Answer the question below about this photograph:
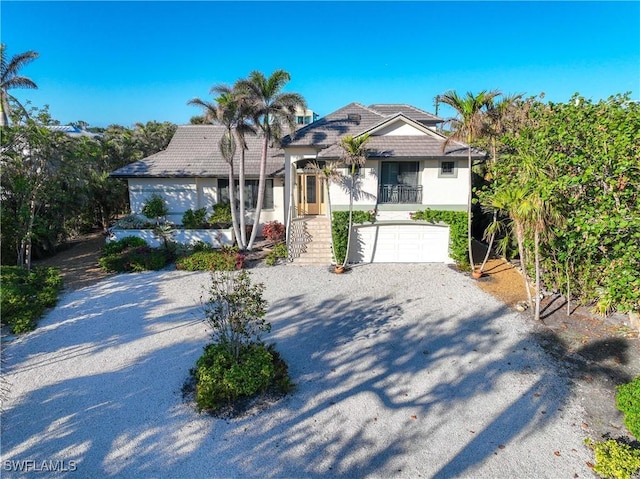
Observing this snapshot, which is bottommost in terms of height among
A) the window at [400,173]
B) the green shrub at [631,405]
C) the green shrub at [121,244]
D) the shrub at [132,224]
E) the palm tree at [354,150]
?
the green shrub at [631,405]

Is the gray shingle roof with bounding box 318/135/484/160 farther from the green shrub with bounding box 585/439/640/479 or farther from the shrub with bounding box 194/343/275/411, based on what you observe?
the green shrub with bounding box 585/439/640/479

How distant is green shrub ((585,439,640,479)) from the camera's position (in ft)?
17.7

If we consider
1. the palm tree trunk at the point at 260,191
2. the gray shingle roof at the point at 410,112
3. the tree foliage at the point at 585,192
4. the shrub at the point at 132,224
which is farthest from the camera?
the gray shingle roof at the point at 410,112

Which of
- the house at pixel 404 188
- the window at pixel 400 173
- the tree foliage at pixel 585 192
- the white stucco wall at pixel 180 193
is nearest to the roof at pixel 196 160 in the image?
the white stucco wall at pixel 180 193

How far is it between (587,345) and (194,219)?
18550 millimetres

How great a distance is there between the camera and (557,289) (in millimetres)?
12602

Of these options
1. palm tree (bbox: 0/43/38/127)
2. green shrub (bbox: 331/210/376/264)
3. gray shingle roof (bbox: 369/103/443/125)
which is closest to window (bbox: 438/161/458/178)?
green shrub (bbox: 331/210/376/264)

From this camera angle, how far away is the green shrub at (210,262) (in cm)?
1578

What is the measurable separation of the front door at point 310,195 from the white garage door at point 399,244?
4.74 metres

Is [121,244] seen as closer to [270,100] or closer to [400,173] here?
[270,100]

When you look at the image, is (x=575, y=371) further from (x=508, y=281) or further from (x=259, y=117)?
(x=259, y=117)

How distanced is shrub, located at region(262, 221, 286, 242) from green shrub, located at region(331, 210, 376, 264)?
4993 mm

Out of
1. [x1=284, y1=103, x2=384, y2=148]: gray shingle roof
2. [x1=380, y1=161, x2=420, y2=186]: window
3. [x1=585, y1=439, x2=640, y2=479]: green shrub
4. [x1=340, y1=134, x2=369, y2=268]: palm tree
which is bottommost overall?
[x1=585, y1=439, x2=640, y2=479]: green shrub

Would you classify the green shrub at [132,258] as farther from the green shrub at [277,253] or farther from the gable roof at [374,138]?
the gable roof at [374,138]
